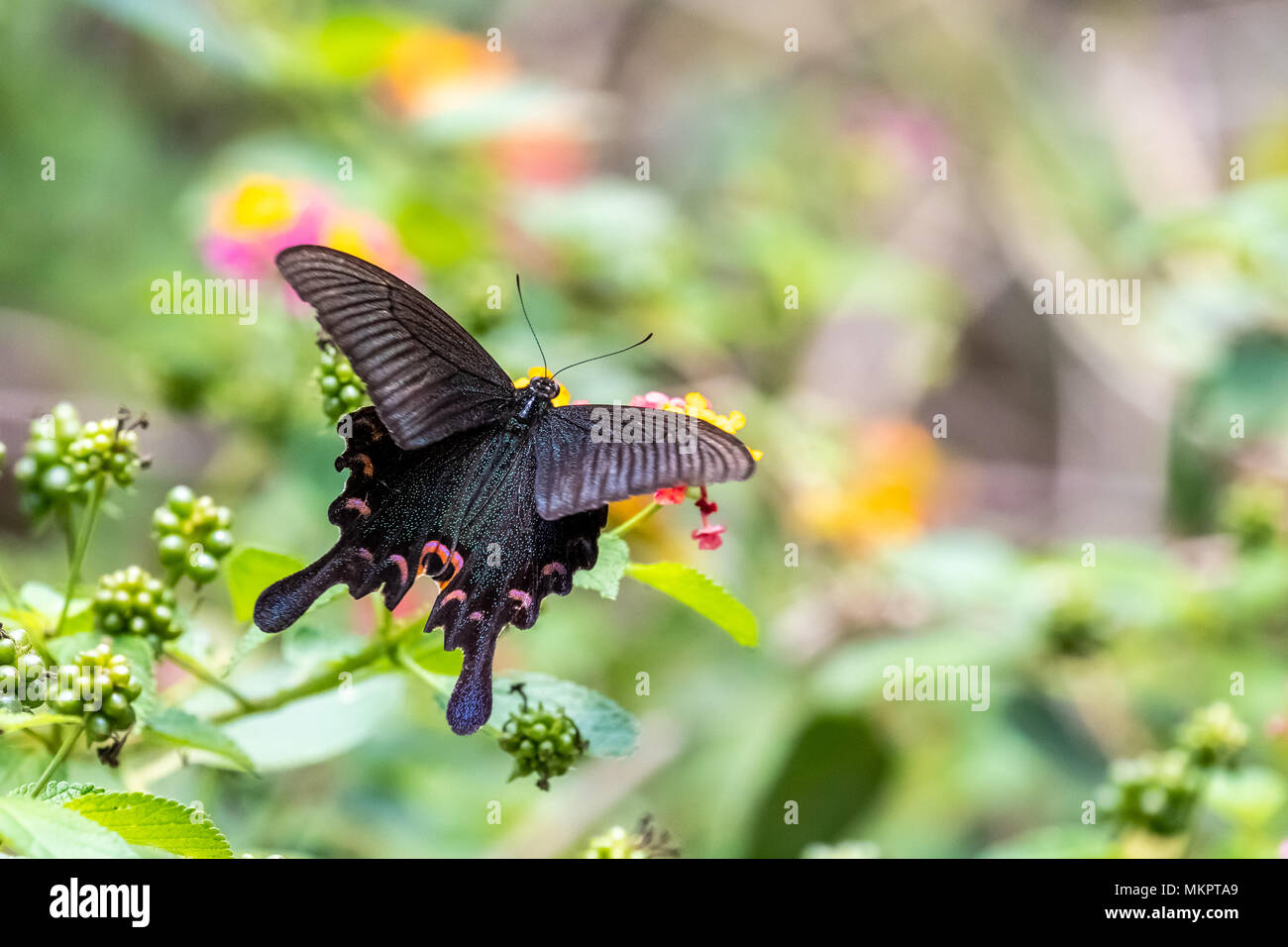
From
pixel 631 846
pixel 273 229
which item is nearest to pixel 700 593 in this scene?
pixel 631 846

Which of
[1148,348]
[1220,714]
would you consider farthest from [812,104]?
[1220,714]

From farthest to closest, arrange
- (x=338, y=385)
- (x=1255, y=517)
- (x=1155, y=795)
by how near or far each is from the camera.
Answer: (x=1255, y=517)
(x=1155, y=795)
(x=338, y=385)

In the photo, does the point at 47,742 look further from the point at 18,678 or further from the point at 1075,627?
the point at 1075,627

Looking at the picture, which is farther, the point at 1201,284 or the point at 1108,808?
the point at 1201,284

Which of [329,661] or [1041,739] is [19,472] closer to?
[329,661]

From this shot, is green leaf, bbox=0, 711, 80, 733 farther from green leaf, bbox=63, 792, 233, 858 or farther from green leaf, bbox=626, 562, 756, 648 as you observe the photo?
green leaf, bbox=626, 562, 756, 648
